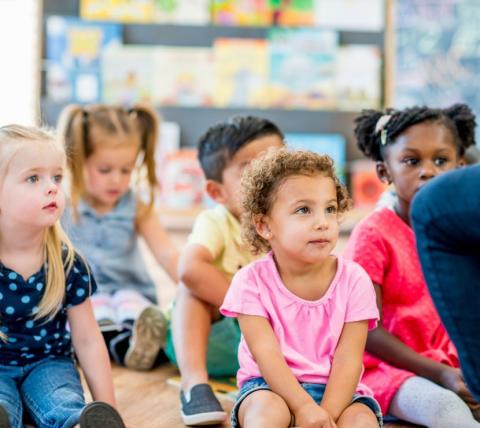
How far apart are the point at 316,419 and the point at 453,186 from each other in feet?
1.28

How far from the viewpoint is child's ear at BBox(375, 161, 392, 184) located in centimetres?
156

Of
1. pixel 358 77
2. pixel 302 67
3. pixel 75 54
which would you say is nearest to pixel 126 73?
pixel 75 54

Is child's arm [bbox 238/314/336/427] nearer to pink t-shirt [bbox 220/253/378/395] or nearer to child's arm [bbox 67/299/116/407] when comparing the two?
pink t-shirt [bbox 220/253/378/395]

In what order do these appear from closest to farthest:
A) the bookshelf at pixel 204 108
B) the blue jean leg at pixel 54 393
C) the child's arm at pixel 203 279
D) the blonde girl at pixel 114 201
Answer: the blue jean leg at pixel 54 393 → the child's arm at pixel 203 279 → the blonde girl at pixel 114 201 → the bookshelf at pixel 204 108

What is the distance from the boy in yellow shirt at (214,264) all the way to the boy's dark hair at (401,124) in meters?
0.20

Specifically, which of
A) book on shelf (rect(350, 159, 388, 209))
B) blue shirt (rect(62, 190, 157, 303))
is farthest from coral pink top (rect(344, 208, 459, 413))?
book on shelf (rect(350, 159, 388, 209))

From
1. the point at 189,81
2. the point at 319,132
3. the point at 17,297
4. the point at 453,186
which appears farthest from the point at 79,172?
the point at 319,132

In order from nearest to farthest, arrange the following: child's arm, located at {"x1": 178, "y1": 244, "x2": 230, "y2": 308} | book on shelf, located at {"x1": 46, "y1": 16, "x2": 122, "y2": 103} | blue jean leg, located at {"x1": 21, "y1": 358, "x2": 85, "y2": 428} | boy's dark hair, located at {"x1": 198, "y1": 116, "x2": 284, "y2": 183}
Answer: blue jean leg, located at {"x1": 21, "y1": 358, "x2": 85, "y2": 428} → child's arm, located at {"x1": 178, "y1": 244, "x2": 230, "y2": 308} → boy's dark hair, located at {"x1": 198, "y1": 116, "x2": 284, "y2": 183} → book on shelf, located at {"x1": 46, "y1": 16, "x2": 122, "y2": 103}

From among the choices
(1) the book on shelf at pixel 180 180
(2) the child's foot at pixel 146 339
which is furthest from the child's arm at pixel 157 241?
(1) the book on shelf at pixel 180 180

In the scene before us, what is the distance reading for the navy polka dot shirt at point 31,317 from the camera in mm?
1295

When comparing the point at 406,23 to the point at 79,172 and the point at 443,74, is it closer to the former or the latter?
the point at 443,74

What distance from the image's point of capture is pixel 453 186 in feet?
2.98

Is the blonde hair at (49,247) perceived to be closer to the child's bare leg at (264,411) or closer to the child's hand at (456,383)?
the child's bare leg at (264,411)

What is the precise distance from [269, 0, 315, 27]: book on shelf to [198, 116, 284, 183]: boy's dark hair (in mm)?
2436
